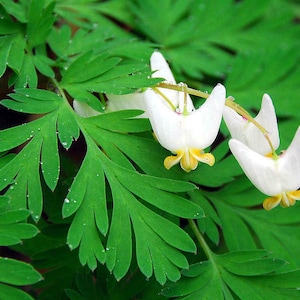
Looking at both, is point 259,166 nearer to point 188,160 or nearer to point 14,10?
point 188,160

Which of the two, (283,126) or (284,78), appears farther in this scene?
(284,78)

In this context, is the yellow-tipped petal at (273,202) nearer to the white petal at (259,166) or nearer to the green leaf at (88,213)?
the white petal at (259,166)

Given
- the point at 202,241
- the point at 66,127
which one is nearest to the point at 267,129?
the point at 202,241

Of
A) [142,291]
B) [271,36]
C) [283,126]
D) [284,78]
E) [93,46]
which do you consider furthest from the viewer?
[271,36]

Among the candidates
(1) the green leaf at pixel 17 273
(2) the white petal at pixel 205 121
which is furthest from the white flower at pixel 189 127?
(1) the green leaf at pixel 17 273

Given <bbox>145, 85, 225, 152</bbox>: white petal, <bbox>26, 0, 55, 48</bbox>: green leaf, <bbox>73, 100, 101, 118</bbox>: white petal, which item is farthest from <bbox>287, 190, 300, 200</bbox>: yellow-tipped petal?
<bbox>26, 0, 55, 48</bbox>: green leaf

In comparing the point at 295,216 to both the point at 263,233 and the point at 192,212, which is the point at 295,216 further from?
the point at 192,212

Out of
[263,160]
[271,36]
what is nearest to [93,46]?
[263,160]

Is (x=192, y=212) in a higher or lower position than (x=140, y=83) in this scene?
lower
